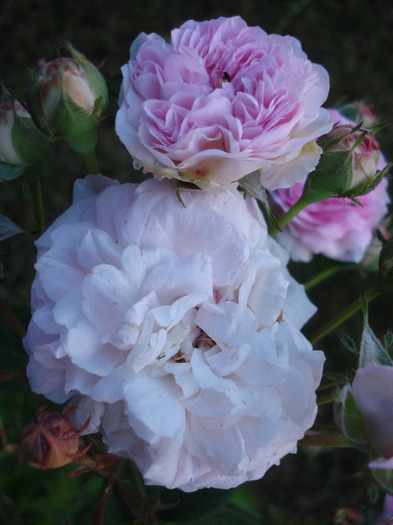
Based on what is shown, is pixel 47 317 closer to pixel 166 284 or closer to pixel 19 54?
pixel 166 284

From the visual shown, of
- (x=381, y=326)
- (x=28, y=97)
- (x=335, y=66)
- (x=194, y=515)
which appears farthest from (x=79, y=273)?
(x=335, y=66)

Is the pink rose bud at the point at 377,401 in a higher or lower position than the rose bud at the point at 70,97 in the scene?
lower

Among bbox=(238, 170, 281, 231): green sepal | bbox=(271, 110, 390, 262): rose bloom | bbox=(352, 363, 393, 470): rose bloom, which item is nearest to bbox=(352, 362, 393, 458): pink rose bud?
bbox=(352, 363, 393, 470): rose bloom

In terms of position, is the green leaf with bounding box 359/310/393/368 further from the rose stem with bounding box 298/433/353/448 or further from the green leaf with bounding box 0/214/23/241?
the green leaf with bounding box 0/214/23/241

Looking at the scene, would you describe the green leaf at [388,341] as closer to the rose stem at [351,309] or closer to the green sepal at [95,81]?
the rose stem at [351,309]

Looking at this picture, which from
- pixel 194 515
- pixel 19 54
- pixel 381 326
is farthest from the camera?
pixel 19 54

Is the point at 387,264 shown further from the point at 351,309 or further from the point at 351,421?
the point at 351,421

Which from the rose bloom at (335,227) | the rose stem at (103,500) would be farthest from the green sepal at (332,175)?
the rose stem at (103,500)
